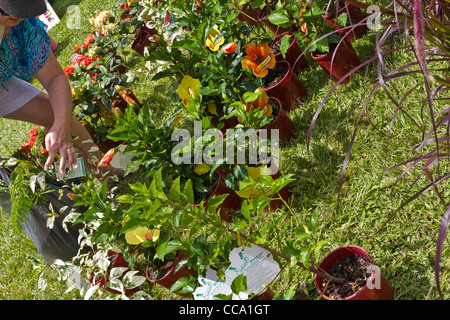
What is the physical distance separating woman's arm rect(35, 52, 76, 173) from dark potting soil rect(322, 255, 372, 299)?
1036 millimetres

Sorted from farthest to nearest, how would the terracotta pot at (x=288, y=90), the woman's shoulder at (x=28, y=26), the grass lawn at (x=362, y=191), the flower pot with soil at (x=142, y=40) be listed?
1. the flower pot with soil at (x=142, y=40)
2. the terracotta pot at (x=288, y=90)
3. the woman's shoulder at (x=28, y=26)
4. the grass lawn at (x=362, y=191)

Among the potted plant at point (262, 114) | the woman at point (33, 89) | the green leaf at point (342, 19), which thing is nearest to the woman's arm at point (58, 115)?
the woman at point (33, 89)

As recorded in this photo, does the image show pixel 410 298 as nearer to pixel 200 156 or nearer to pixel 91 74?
pixel 200 156

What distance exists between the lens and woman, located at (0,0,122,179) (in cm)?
177

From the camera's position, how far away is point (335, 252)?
1.35 meters

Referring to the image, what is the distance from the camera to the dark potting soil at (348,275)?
127cm

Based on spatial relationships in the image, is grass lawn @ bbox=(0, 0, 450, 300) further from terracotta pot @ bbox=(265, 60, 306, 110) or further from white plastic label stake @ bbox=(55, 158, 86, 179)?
white plastic label stake @ bbox=(55, 158, 86, 179)

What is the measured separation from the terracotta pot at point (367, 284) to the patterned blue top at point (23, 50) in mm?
1489

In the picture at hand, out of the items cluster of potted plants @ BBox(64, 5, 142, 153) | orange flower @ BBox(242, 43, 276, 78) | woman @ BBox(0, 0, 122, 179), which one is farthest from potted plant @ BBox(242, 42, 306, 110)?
woman @ BBox(0, 0, 122, 179)

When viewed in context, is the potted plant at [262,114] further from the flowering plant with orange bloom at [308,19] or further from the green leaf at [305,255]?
the green leaf at [305,255]

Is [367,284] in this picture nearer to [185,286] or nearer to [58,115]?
[185,286]

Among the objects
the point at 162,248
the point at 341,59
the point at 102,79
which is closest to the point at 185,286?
the point at 162,248

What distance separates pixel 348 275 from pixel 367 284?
130 millimetres
